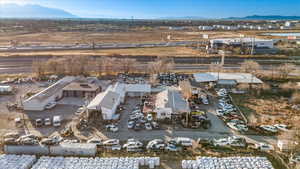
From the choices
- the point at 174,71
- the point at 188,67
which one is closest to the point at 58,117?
the point at 174,71

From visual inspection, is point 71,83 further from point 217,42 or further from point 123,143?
point 217,42

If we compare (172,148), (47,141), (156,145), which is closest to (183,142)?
(172,148)

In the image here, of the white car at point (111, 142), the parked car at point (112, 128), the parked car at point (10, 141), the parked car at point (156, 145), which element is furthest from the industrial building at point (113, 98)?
the parked car at point (10, 141)

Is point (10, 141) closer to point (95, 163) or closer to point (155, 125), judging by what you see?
point (95, 163)

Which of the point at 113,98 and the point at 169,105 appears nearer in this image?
the point at 169,105

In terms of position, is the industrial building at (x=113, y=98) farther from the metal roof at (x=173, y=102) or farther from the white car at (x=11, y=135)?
the white car at (x=11, y=135)

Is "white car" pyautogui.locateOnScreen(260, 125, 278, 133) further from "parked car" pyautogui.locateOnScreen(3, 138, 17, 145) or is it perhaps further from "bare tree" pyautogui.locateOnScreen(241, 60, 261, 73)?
"parked car" pyautogui.locateOnScreen(3, 138, 17, 145)

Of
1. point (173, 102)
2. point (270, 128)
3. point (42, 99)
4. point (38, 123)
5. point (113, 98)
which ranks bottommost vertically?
point (38, 123)
